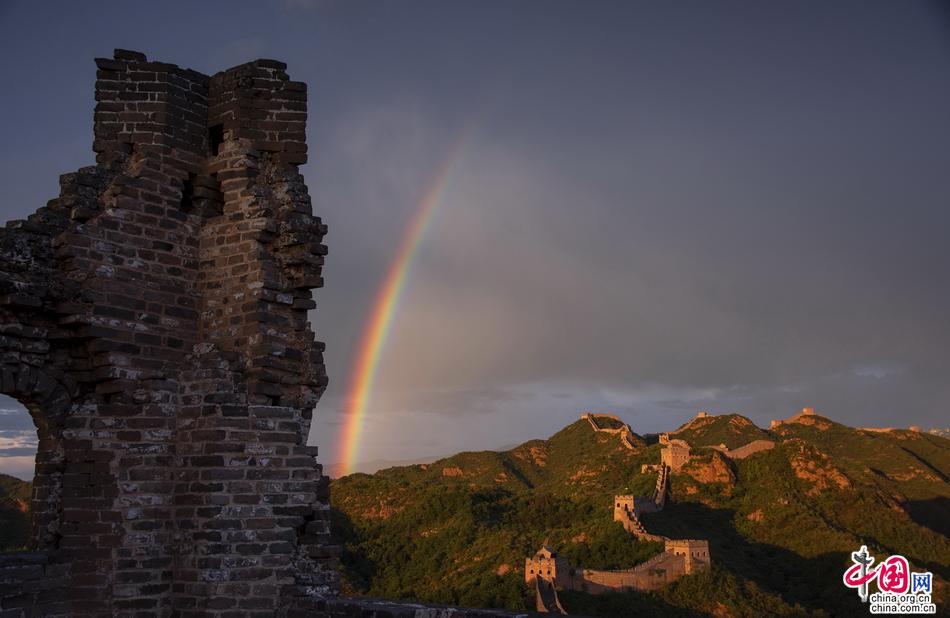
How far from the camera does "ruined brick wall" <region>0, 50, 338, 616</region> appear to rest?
699 cm

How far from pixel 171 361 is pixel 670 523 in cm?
5506

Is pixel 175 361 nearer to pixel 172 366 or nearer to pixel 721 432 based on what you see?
pixel 172 366

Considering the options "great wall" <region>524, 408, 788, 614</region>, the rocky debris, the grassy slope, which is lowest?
"great wall" <region>524, 408, 788, 614</region>

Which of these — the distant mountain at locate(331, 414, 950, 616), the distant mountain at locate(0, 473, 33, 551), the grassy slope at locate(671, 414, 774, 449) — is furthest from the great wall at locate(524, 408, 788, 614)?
the grassy slope at locate(671, 414, 774, 449)

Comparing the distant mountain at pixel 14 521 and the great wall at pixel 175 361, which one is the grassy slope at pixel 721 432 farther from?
the great wall at pixel 175 361

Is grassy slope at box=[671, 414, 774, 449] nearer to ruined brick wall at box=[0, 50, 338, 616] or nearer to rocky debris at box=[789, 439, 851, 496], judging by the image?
rocky debris at box=[789, 439, 851, 496]

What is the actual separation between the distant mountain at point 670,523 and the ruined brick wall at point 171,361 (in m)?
33.5

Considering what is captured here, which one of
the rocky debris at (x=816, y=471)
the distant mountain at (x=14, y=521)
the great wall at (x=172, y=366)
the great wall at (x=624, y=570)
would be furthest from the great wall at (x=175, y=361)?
the rocky debris at (x=816, y=471)

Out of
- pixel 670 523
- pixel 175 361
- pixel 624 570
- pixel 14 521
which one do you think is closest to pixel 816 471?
pixel 670 523

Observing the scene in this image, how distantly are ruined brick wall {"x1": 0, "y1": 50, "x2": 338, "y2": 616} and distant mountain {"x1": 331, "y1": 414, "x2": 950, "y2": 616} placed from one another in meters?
33.5

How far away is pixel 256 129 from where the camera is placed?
8.29m

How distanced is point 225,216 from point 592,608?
39.6m

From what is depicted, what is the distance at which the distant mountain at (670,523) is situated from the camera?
4525 cm

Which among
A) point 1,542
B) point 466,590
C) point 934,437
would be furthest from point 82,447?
point 934,437
